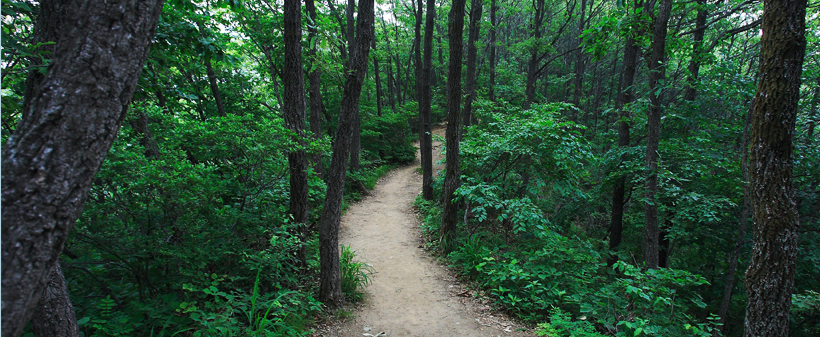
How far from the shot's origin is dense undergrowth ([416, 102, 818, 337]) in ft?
14.5

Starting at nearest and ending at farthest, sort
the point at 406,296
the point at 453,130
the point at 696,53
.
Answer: the point at 406,296 < the point at 696,53 < the point at 453,130

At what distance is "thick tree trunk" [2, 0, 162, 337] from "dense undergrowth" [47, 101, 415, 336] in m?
2.37

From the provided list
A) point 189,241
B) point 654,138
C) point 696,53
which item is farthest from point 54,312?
point 696,53

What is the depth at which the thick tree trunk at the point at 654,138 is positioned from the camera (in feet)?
19.0

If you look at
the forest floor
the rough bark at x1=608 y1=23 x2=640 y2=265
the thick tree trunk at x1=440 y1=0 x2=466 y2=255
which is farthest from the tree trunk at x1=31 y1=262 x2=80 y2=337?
the rough bark at x1=608 y1=23 x2=640 y2=265

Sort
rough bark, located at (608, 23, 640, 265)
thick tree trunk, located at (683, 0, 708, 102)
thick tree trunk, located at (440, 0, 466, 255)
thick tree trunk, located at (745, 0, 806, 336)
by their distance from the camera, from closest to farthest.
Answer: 1. thick tree trunk, located at (745, 0, 806, 336)
2. thick tree trunk, located at (683, 0, 708, 102)
3. thick tree trunk, located at (440, 0, 466, 255)
4. rough bark, located at (608, 23, 640, 265)

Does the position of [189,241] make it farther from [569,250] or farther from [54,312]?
[569,250]

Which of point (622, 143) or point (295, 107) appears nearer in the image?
point (295, 107)

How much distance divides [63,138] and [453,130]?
6.61m

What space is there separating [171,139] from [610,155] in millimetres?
8090

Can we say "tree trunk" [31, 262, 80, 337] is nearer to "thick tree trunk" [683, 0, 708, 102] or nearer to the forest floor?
the forest floor

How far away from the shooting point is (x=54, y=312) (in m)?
2.81

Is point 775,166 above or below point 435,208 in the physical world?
above

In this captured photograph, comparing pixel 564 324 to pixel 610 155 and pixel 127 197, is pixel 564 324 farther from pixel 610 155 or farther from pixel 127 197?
pixel 127 197
